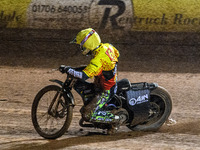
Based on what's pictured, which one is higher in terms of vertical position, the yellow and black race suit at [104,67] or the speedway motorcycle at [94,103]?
the yellow and black race suit at [104,67]

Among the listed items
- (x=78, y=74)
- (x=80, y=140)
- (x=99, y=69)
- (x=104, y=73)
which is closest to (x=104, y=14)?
(x=104, y=73)

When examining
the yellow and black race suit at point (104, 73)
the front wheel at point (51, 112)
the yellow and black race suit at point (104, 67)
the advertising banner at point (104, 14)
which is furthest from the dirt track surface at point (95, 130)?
the advertising banner at point (104, 14)

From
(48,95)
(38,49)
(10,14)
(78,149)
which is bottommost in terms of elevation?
(78,149)

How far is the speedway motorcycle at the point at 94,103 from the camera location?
5621 mm

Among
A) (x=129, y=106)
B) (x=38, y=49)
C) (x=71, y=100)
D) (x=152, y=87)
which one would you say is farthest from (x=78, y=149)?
(x=38, y=49)

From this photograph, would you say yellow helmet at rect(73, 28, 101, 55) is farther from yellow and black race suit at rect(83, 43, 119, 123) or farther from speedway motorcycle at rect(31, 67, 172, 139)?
speedway motorcycle at rect(31, 67, 172, 139)

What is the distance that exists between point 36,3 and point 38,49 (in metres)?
1.82

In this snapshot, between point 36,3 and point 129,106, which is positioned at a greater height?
point 36,3

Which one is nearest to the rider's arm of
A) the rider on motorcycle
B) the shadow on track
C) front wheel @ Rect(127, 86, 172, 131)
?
the rider on motorcycle

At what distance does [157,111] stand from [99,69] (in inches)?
58.2

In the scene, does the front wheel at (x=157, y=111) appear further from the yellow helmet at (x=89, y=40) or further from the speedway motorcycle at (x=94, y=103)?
the yellow helmet at (x=89, y=40)

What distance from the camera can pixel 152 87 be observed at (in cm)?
618

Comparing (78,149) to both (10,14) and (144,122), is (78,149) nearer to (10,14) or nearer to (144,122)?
(144,122)

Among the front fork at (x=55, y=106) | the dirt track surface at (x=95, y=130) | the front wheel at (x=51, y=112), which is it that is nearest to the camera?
the dirt track surface at (x=95, y=130)
